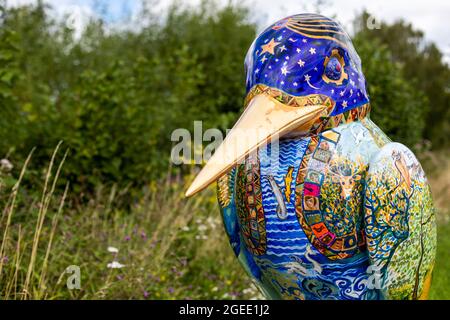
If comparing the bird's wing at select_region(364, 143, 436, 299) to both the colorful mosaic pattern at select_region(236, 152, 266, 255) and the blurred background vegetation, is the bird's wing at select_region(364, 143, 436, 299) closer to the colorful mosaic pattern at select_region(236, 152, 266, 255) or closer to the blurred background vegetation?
the colorful mosaic pattern at select_region(236, 152, 266, 255)

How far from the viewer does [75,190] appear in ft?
15.3

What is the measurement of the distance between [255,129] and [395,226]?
0.57 meters

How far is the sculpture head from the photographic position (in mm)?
1963

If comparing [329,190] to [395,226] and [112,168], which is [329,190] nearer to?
[395,226]

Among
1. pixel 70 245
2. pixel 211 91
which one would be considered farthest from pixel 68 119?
pixel 211 91

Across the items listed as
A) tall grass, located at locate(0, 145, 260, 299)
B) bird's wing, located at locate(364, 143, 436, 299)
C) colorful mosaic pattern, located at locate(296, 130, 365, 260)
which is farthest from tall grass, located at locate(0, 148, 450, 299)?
bird's wing, located at locate(364, 143, 436, 299)

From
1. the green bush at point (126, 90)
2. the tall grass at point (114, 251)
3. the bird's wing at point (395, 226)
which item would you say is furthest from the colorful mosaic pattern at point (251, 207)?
the green bush at point (126, 90)

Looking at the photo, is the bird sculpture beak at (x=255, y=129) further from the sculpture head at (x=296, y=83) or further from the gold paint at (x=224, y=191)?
the gold paint at (x=224, y=191)

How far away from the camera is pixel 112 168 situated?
4832 millimetres

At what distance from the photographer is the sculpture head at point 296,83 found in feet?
6.44

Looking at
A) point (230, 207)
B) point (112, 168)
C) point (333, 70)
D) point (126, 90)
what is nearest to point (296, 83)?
point (333, 70)

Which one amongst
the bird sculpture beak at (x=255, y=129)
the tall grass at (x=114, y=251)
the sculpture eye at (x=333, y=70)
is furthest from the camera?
the tall grass at (x=114, y=251)

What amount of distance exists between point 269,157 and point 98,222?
2.50m
